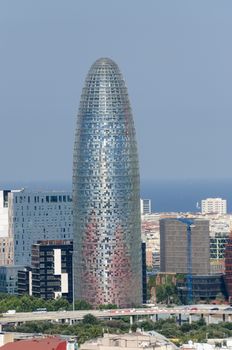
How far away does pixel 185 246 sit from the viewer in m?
160

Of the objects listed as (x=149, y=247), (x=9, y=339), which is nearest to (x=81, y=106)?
(x=149, y=247)

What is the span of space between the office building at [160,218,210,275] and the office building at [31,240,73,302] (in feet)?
29.1

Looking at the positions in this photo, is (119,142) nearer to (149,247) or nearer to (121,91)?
(121,91)

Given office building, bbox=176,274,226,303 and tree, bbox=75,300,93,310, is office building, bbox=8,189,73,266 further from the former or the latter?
tree, bbox=75,300,93,310

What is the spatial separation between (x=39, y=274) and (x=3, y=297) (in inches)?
142

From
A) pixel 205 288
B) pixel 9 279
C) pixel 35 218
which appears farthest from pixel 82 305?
pixel 35 218

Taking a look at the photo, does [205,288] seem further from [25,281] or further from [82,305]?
[25,281]

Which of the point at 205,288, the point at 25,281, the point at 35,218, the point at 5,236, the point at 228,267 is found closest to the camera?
the point at 205,288

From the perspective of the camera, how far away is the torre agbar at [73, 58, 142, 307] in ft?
490

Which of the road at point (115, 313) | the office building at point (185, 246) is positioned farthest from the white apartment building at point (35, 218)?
the road at point (115, 313)

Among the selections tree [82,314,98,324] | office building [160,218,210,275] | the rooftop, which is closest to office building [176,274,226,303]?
office building [160,218,210,275]

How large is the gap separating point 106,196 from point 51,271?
203 inches

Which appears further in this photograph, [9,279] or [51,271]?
[9,279]

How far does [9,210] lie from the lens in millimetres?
162375
